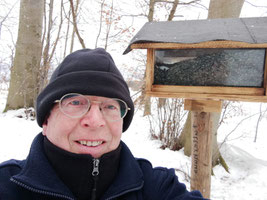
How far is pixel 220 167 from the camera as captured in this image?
4.12 m

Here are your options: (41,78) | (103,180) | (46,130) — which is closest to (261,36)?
(103,180)

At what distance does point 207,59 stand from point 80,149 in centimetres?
127

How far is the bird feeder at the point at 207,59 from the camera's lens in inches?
59.8

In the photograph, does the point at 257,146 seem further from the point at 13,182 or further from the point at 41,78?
the point at 41,78

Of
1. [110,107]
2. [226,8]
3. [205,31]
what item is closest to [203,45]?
[205,31]

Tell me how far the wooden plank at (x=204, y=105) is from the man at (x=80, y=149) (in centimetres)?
95

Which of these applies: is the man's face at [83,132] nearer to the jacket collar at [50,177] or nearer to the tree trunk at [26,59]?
the jacket collar at [50,177]

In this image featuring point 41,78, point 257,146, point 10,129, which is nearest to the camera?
point 10,129

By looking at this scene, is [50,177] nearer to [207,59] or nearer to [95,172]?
[95,172]

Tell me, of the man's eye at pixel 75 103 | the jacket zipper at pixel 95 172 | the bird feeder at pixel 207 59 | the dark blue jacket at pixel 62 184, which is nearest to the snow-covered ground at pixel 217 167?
the bird feeder at pixel 207 59

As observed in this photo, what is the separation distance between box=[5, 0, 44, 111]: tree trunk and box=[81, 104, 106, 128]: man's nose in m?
6.00

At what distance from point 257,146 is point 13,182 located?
6526 millimetres

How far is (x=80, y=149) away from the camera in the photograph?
1026 millimetres

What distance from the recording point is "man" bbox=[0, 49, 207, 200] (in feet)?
3.16
